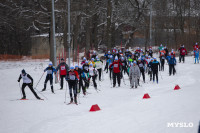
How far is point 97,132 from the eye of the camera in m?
8.56

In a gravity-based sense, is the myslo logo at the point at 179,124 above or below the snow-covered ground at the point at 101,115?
above

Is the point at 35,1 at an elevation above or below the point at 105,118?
above

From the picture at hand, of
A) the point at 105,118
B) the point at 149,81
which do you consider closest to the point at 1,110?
the point at 105,118

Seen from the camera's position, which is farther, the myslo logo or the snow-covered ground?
the snow-covered ground

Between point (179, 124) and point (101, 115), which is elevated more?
point (179, 124)

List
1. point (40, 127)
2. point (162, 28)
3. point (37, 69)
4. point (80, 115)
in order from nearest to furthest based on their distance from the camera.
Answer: point (40, 127) → point (80, 115) → point (37, 69) → point (162, 28)

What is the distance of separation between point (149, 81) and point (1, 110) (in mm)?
12206

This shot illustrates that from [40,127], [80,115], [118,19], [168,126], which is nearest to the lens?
[168,126]

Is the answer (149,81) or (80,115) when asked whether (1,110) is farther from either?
(149,81)

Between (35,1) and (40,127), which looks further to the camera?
(35,1)

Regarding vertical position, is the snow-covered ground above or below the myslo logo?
below

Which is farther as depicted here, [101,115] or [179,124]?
[101,115]

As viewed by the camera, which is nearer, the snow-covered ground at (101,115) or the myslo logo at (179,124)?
the myslo logo at (179,124)

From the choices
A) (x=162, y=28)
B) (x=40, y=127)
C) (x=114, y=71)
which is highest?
(x=162, y=28)
